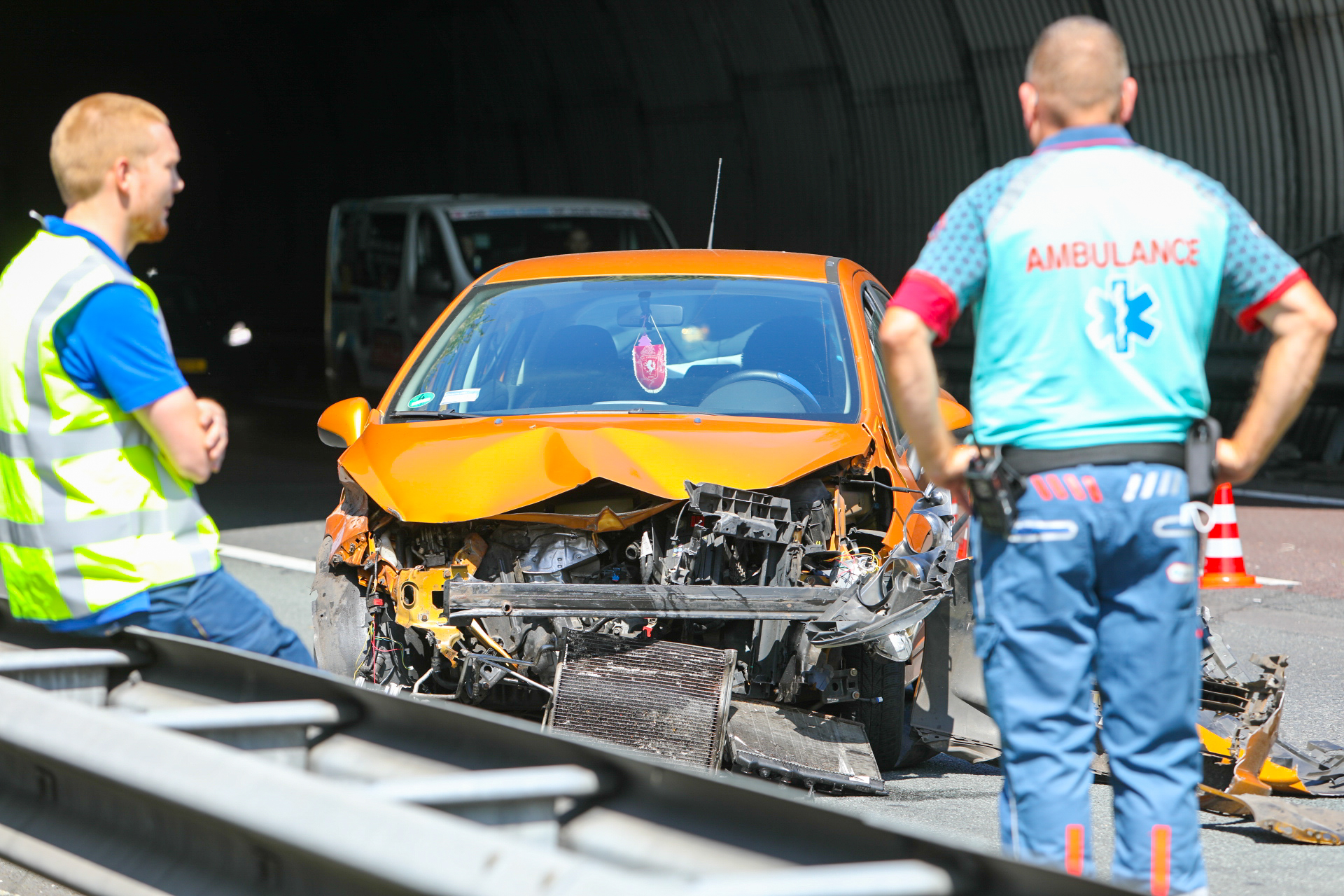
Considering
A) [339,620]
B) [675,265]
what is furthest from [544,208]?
[339,620]

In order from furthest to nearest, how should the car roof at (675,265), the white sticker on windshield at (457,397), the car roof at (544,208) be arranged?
the car roof at (544,208), the car roof at (675,265), the white sticker on windshield at (457,397)

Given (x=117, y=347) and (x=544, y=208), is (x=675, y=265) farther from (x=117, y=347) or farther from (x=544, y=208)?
(x=544, y=208)

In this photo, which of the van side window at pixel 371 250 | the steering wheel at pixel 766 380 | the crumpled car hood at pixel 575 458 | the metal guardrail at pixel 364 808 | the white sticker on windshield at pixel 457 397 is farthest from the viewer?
the van side window at pixel 371 250

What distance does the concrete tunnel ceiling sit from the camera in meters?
15.1

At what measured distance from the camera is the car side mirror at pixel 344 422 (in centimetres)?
556

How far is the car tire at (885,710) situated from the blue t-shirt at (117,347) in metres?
2.60

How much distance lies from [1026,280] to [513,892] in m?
1.66

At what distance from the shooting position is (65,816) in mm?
2510

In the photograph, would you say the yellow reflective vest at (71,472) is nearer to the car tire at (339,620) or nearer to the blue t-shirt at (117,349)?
the blue t-shirt at (117,349)

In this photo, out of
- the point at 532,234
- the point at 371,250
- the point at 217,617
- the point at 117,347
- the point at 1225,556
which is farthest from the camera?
the point at 371,250

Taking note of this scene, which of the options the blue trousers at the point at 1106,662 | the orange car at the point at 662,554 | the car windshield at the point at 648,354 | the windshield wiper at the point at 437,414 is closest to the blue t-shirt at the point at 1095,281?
the blue trousers at the point at 1106,662

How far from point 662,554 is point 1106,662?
2200mm

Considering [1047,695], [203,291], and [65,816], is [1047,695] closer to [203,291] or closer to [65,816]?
[65,816]

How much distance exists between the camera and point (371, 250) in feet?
54.3
